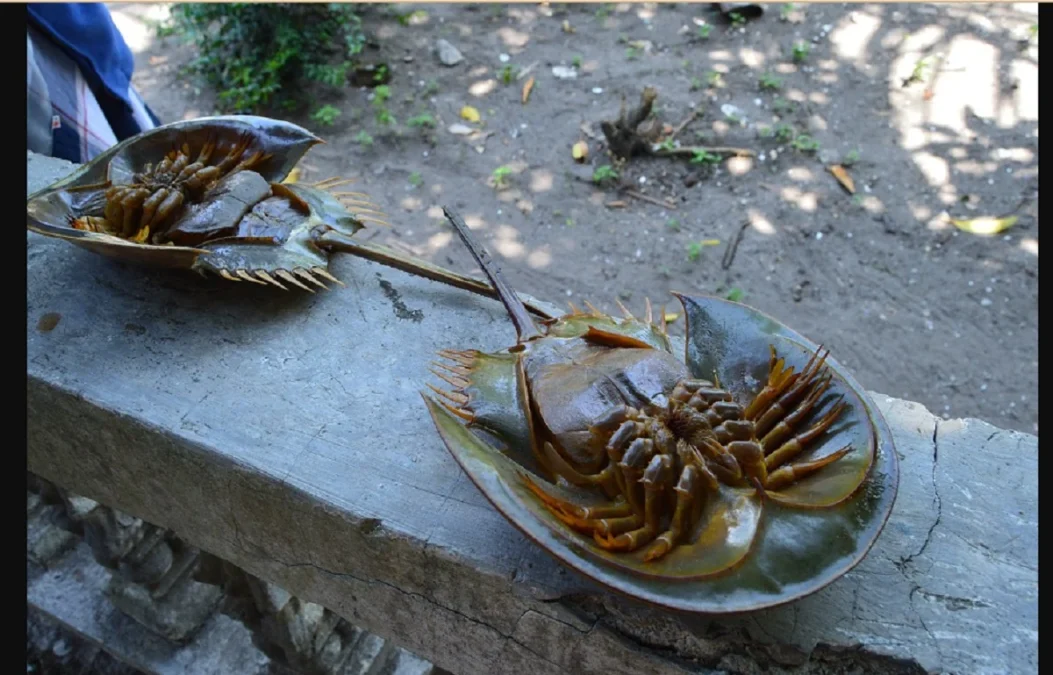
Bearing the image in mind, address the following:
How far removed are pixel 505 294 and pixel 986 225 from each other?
3494mm

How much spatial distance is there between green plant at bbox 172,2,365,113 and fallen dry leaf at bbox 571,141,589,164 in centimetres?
173

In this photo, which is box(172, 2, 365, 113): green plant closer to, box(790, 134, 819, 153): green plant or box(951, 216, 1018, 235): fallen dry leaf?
box(790, 134, 819, 153): green plant

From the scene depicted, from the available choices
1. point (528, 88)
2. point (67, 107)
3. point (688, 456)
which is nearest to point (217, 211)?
point (688, 456)

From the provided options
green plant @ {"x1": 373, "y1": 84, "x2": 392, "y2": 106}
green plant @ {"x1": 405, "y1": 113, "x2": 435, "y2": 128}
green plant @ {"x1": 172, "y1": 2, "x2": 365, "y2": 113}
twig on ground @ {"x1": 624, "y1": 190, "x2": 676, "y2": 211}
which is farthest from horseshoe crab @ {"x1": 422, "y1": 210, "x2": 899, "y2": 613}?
green plant @ {"x1": 172, "y1": 2, "x2": 365, "y2": 113}

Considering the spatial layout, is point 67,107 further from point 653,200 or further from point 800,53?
point 800,53

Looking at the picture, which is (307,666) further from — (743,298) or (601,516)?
(743,298)

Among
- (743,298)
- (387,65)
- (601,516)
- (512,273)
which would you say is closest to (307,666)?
(601,516)

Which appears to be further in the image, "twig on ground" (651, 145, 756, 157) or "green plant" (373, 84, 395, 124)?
"green plant" (373, 84, 395, 124)

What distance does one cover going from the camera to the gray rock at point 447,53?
17.9 ft

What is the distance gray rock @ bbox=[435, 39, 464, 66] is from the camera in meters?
5.46

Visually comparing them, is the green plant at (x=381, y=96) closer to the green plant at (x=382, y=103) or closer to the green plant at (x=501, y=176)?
the green plant at (x=382, y=103)

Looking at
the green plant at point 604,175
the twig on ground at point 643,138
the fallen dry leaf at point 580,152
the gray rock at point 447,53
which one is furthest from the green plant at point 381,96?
the green plant at point 604,175

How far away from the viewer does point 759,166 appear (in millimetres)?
4418

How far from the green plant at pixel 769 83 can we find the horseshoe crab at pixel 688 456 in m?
4.04
